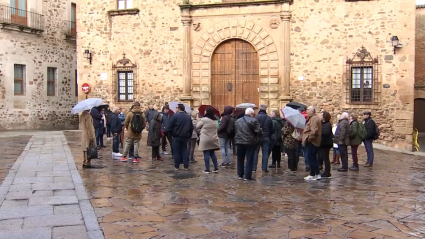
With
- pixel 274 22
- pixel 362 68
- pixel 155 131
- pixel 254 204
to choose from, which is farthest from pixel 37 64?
pixel 254 204

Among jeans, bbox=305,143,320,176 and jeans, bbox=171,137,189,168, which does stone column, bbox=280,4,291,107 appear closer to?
jeans, bbox=171,137,189,168

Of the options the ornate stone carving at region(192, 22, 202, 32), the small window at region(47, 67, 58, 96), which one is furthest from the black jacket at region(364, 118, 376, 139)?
the small window at region(47, 67, 58, 96)

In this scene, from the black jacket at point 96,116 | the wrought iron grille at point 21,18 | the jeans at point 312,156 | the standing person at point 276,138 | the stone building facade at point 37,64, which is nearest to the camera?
the jeans at point 312,156

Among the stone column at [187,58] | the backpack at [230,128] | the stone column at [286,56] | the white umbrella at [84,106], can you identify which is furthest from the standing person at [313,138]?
the stone column at [187,58]

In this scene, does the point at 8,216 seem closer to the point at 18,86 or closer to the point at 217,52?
the point at 217,52

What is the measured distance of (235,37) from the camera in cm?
1975

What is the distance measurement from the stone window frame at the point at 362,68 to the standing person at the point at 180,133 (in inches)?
393

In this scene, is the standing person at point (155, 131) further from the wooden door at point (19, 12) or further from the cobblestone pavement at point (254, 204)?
the wooden door at point (19, 12)

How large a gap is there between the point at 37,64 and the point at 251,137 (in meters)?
20.0

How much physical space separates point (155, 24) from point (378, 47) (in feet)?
31.8

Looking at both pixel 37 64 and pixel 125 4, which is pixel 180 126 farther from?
pixel 37 64

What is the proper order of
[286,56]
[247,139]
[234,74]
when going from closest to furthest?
[247,139] → [286,56] → [234,74]

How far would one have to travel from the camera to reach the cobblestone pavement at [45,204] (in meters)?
5.40

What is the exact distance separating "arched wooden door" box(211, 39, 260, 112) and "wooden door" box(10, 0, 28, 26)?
11838 millimetres
